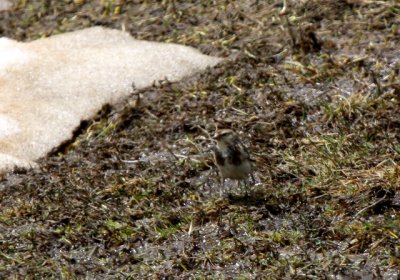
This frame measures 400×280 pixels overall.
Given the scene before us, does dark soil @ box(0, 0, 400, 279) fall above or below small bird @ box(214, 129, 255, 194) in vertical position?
below

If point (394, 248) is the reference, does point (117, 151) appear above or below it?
below

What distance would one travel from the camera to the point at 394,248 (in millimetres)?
6645

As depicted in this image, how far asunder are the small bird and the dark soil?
0.64ft

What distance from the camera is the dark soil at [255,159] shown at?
713cm

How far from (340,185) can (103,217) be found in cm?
181

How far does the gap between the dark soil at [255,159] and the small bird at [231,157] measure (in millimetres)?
195

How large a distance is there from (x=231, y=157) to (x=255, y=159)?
438 mm

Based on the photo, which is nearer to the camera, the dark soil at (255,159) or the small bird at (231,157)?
the dark soil at (255,159)

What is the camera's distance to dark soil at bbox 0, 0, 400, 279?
7.13m

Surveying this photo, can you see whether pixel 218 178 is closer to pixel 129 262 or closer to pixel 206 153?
pixel 206 153

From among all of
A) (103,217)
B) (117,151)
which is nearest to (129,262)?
(103,217)

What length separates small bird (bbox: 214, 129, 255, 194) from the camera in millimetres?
7965

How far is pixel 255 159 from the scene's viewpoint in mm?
8430

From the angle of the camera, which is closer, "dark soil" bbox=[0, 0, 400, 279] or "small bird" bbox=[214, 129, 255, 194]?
"dark soil" bbox=[0, 0, 400, 279]
